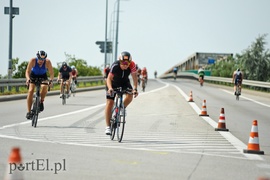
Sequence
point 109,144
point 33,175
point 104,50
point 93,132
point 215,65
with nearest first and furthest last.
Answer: point 33,175
point 109,144
point 93,132
point 104,50
point 215,65

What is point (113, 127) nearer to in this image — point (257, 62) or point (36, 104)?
point (36, 104)

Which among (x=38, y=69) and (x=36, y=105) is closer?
(x=36, y=105)

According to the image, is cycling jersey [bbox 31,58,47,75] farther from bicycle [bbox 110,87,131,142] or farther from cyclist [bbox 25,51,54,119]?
bicycle [bbox 110,87,131,142]

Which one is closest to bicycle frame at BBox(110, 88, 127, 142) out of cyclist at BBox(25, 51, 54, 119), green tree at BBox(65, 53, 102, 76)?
cyclist at BBox(25, 51, 54, 119)

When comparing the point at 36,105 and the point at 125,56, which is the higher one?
the point at 125,56

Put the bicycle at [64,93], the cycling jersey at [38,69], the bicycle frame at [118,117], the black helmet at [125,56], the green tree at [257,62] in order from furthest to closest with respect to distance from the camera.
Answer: the green tree at [257,62]
the bicycle at [64,93]
the cycling jersey at [38,69]
the bicycle frame at [118,117]
the black helmet at [125,56]

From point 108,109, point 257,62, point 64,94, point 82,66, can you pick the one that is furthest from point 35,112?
point 257,62

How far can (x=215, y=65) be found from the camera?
8600 cm

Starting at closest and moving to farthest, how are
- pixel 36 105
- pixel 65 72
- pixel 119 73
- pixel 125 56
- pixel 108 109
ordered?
pixel 125 56
pixel 119 73
pixel 108 109
pixel 36 105
pixel 65 72

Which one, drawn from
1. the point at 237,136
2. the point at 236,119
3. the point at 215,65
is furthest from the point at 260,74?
the point at 237,136

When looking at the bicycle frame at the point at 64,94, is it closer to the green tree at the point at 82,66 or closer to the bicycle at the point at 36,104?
the bicycle at the point at 36,104

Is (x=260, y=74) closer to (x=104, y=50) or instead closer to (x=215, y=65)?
(x=215, y=65)

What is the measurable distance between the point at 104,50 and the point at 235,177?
42.9 metres

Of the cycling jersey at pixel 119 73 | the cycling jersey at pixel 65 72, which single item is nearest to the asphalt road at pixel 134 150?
the cycling jersey at pixel 119 73
